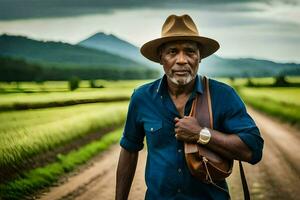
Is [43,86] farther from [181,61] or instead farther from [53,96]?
[181,61]

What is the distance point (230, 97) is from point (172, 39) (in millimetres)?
459

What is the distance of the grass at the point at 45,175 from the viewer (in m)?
6.92

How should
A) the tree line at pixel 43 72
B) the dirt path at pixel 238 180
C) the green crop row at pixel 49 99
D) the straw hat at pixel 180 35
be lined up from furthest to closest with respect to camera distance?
the tree line at pixel 43 72, the green crop row at pixel 49 99, the dirt path at pixel 238 180, the straw hat at pixel 180 35

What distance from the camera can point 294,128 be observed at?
13570 millimetres

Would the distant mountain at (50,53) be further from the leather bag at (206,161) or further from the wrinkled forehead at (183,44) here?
the leather bag at (206,161)

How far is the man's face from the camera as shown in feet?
9.14

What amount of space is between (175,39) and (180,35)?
6cm

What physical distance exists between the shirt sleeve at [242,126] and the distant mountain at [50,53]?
823cm

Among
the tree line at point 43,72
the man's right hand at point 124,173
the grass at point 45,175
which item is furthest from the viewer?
the tree line at point 43,72

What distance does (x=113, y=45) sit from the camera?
1645 cm

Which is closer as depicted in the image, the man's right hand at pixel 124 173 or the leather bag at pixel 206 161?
the leather bag at pixel 206 161

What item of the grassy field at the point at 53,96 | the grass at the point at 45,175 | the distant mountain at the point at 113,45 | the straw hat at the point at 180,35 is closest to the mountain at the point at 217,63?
the distant mountain at the point at 113,45

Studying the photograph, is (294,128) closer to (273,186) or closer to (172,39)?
(273,186)

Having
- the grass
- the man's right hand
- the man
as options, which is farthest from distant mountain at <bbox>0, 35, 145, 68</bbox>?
the man
